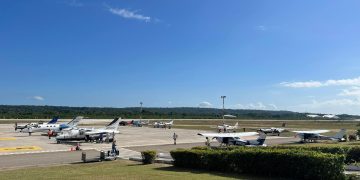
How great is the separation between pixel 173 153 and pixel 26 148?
25237 millimetres

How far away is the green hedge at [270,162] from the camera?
24.2 meters

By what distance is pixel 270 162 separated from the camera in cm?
2698

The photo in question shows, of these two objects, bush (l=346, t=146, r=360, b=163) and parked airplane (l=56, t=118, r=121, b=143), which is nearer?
bush (l=346, t=146, r=360, b=163)

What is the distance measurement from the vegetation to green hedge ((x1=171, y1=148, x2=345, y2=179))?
3.47ft

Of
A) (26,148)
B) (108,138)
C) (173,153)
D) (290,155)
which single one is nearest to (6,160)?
(26,148)

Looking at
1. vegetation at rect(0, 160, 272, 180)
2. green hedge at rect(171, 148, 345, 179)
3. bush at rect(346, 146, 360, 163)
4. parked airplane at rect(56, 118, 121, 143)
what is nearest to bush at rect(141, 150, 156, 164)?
vegetation at rect(0, 160, 272, 180)

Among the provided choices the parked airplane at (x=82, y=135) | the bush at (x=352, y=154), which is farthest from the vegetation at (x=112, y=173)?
the parked airplane at (x=82, y=135)

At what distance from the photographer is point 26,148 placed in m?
49.9

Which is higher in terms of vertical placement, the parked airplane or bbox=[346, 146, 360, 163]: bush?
the parked airplane

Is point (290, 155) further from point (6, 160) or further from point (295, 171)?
point (6, 160)

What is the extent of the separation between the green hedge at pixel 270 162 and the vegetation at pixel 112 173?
1.06 meters

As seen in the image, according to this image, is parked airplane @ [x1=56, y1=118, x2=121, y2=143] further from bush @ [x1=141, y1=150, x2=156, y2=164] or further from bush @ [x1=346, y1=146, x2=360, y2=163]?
bush @ [x1=346, y1=146, x2=360, y2=163]

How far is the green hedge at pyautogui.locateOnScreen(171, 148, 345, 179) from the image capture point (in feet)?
79.4

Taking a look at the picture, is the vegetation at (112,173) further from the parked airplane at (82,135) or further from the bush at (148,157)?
the parked airplane at (82,135)
